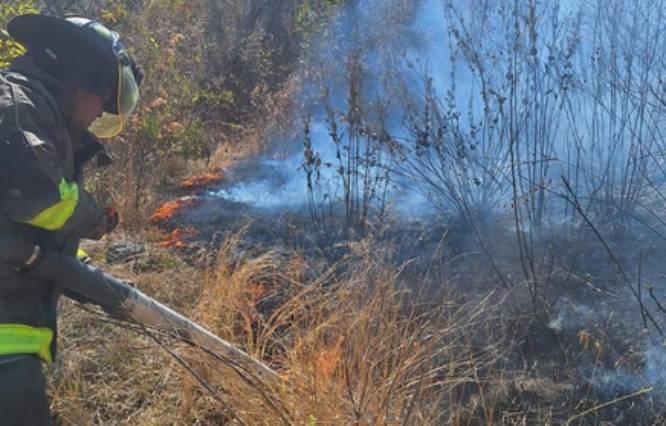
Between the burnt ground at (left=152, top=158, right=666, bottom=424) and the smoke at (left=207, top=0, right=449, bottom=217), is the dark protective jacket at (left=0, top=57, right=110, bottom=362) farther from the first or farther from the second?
the smoke at (left=207, top=0, right=449, bottom=217)

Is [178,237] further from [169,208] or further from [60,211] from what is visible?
[60,211]

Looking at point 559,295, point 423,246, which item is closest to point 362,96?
point 423,246

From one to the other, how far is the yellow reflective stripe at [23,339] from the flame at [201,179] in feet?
14.2

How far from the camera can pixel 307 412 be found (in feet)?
7.23

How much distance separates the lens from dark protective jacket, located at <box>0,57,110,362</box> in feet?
5.97

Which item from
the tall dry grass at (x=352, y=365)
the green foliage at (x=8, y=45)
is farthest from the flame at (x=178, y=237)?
the green foliage at (x=8, y=45)

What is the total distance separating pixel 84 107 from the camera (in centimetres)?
221

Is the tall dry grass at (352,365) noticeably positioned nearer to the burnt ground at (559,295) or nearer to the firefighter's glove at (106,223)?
the burnt ground at (559,295)

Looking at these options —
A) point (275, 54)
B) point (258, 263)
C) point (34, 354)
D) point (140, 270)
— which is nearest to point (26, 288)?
point (34, 354)

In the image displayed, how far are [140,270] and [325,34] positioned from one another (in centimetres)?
552

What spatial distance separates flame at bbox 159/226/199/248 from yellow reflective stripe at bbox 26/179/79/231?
9.34 feet

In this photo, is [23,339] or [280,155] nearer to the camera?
[23,339]

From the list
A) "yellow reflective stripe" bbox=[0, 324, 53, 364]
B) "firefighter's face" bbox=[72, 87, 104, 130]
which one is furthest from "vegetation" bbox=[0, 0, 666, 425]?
"firefighter's face" bbox=[72, 87, 104, 130]

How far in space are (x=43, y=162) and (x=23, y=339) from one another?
22.6 inches
